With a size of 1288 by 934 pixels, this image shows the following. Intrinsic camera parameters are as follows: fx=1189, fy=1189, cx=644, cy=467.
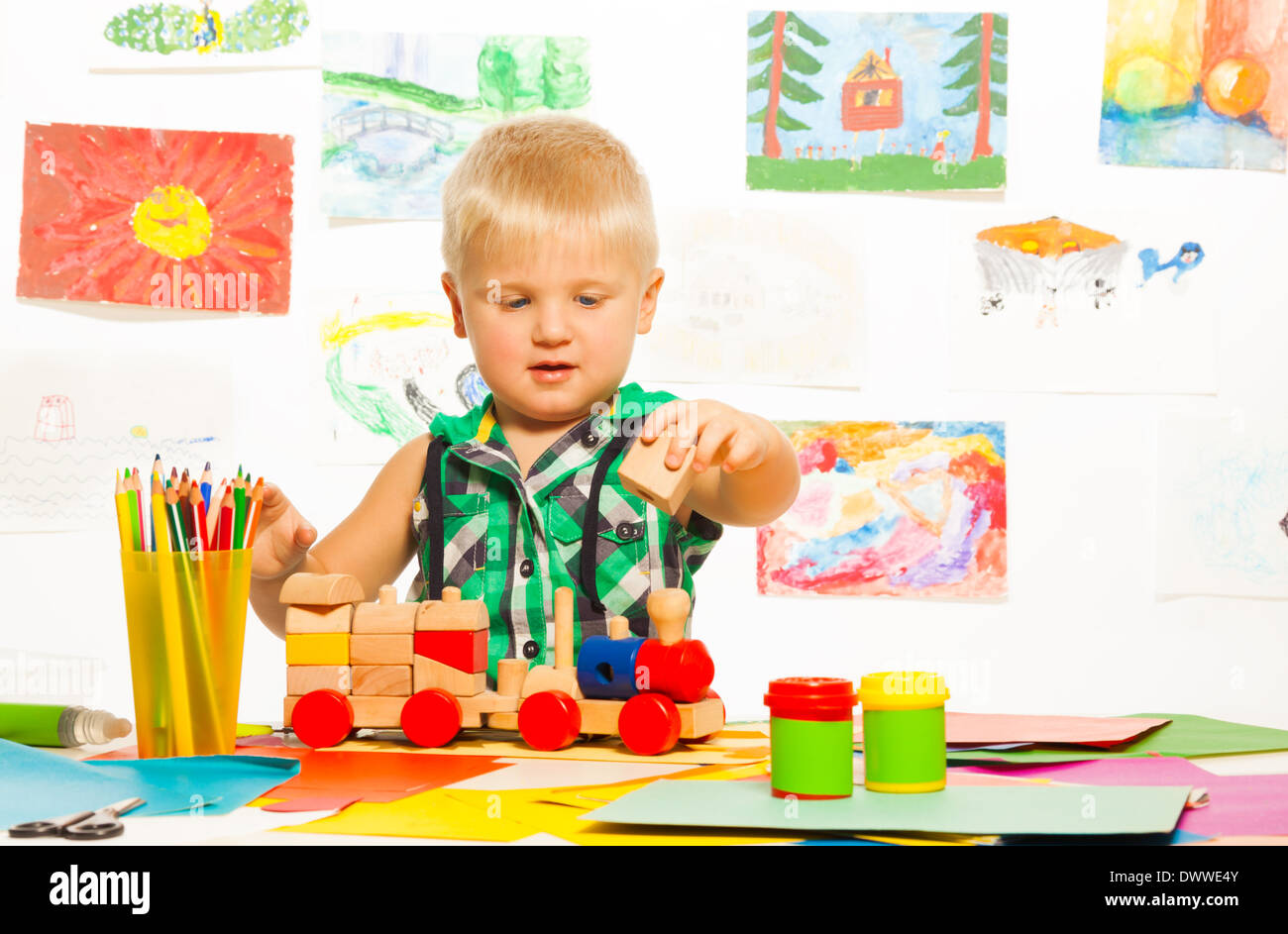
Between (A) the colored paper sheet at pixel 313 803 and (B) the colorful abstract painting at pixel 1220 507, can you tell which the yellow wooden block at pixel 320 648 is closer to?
(A) the colored paper sheet at pixel 313 803

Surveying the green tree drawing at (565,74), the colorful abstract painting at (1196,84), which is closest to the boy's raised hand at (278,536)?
the green tree drawing at (565,74)

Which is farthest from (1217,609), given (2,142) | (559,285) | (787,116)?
(2,142)

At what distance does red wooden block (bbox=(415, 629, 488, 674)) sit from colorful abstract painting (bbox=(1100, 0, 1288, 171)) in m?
1.19

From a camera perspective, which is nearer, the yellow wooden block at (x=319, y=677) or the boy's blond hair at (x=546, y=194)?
the yellow wooden block at (x=319, y=677)

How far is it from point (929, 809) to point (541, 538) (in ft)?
1.39

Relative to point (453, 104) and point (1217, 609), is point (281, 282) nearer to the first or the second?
point (453, 104)

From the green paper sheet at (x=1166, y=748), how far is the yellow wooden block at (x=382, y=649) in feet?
0.89

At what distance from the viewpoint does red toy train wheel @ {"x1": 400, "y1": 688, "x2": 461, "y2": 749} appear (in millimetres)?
581

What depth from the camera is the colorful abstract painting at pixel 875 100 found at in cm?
147

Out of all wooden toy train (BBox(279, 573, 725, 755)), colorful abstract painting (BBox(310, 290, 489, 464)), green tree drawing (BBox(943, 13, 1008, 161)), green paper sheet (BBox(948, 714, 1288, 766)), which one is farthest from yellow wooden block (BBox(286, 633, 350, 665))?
green tree drawing (BBox(943, 13, 1008, 161))

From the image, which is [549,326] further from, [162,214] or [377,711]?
[162,214]

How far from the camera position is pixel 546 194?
0.77 m

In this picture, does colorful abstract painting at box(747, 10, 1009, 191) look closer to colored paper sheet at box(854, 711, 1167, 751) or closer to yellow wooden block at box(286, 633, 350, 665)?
colored paper sheet at box(854, 711, 1167, 751)

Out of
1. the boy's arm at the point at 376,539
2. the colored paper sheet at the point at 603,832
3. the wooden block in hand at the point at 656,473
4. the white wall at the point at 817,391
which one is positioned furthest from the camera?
the white wall at the point at 817,391
